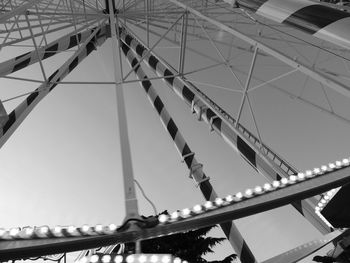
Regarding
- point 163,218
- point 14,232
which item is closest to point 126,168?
point 163,218

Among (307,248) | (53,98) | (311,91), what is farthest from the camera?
(53,98)

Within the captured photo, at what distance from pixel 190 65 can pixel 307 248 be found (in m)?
12.6

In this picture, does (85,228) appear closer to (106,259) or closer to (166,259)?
(106,259)

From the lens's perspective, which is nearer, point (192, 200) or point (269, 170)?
point (269, 170)

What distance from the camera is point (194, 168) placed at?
7.48 meters

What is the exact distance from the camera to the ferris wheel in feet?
7.80

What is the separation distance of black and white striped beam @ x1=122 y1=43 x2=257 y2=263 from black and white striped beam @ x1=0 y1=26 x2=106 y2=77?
1.12 m

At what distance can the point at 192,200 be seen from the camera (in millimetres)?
14477

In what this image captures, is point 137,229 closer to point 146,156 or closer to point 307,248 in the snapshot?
point 307,248

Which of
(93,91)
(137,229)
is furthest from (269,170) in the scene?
(93,91)

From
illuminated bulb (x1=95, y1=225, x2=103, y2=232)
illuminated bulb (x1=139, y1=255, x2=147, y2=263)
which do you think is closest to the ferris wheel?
illuminated bulb (x1=95, y1=225, x2=103, y2=232)

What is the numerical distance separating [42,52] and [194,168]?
3483 mm

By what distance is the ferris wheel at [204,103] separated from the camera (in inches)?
93.6

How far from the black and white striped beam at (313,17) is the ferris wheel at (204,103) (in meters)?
0.01
